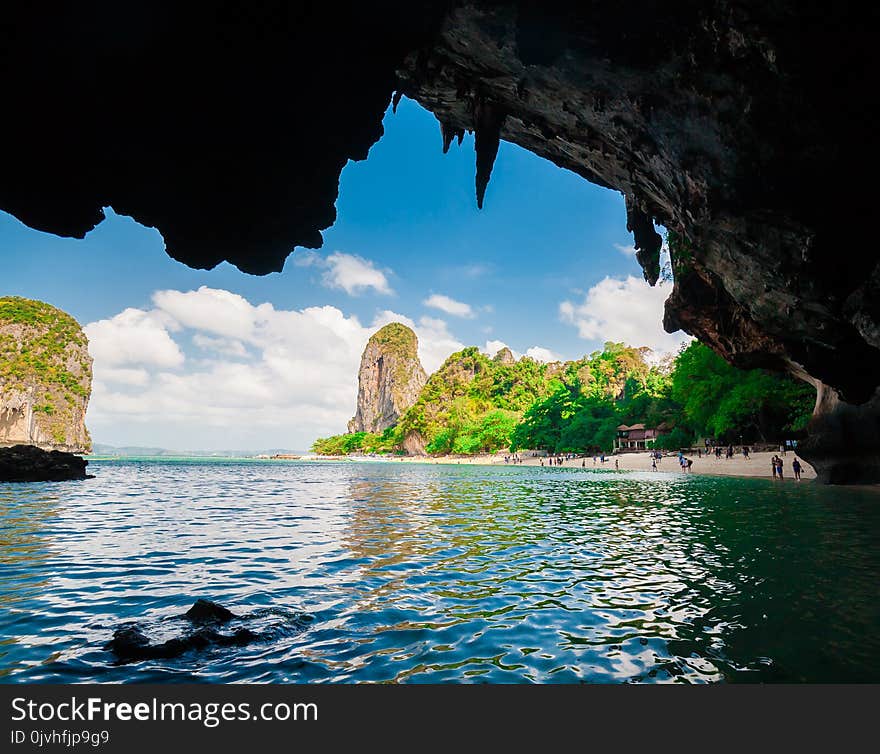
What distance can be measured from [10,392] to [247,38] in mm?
133837

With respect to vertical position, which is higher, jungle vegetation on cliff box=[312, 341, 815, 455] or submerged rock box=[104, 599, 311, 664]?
jungle vegetation on cliff box=[312, 341, 815, 455]

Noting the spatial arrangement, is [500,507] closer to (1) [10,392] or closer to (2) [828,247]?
(2) [828,247]

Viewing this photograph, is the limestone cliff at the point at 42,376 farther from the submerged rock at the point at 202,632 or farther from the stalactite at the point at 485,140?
the stalactite at the point at 485,140

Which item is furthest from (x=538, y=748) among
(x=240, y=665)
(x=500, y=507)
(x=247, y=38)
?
(x=500, y=507)

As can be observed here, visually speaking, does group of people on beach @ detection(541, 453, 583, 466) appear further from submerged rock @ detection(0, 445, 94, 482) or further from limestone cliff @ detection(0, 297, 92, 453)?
limestone cliff @ detection(0, 297, 92, 453)

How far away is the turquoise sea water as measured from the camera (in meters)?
4.75

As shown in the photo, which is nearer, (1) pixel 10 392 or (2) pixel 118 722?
(2) pixel 118 722

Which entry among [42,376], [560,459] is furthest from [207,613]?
[42,376]

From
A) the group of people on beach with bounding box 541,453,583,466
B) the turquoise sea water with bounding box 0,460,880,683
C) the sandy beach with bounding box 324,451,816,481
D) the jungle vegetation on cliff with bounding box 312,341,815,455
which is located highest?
the jungle vegetation on cliff with bounding box 312,341,815,455

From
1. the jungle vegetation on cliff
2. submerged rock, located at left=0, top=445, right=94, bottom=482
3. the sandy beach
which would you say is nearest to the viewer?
submerged rock, located at left=0, top=445, right=94, bottom=482

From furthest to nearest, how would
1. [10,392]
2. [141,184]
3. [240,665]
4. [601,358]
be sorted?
[601,358] < [10,392] < [141,184] < [240,665]

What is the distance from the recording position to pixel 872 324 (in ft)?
31.0

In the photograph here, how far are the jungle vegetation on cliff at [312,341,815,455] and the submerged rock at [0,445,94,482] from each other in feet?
163

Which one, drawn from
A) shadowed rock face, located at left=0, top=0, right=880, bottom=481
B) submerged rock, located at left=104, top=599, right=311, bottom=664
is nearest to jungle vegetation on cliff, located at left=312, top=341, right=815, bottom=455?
shadowed rock face, located at left=0, top=0, right=880, bottom=481
